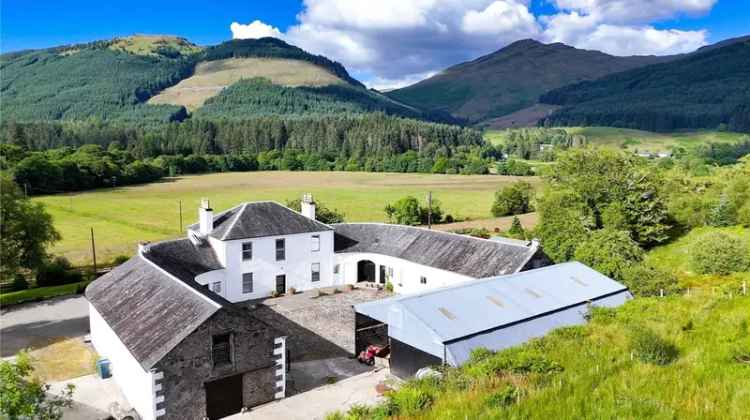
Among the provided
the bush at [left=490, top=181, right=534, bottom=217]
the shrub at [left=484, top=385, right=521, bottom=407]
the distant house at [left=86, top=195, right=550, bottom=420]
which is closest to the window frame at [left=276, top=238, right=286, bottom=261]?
the distant house at [left=86, top=195, right=550, bottom=420]

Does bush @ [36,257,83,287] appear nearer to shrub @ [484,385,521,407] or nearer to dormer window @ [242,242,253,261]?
dormer window @ [242,242,253,261]

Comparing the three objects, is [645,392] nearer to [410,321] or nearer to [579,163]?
[410,321]

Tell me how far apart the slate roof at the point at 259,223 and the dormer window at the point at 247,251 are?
0.59 metres

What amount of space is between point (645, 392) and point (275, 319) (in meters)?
28.1

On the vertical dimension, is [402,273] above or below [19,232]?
below

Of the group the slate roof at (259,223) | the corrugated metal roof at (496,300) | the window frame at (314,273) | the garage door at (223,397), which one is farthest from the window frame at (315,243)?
the garage door at (223,397)

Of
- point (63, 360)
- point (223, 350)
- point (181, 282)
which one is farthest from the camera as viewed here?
point (63, 360)

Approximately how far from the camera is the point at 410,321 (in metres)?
21.5

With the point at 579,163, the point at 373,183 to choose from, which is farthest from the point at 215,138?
the point at 579,163

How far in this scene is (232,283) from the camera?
35.9 metres

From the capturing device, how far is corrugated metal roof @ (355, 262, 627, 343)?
70.7 ft

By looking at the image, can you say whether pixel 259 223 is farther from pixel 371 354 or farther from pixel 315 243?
pixel 371 354

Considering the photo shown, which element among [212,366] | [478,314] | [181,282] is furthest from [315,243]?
[212,366]

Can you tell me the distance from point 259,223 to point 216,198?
2313 inches
